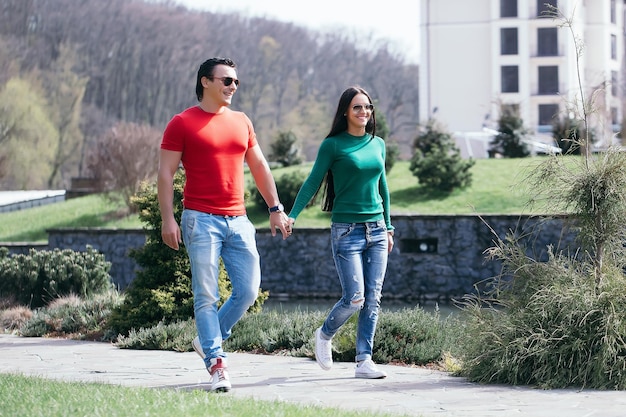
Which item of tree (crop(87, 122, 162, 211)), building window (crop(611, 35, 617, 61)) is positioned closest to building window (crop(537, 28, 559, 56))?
building window (crop(611, 35, 617, 61))

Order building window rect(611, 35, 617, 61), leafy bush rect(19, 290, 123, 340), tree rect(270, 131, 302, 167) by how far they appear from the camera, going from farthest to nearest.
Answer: building window rect(611, 35, 617, 61)
tree rect(270, 131, 302, 167)
leafy bush rect(19, 290, 123, 340)

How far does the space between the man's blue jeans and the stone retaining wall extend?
15.2 meters

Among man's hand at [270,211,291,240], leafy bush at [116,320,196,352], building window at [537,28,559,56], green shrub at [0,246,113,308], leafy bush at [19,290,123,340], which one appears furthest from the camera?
building window at [537,28,559,56]

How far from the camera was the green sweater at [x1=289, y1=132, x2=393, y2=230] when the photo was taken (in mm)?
8188

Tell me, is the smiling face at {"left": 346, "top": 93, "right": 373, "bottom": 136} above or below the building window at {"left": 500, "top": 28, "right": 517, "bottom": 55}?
below

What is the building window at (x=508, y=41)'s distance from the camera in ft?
212

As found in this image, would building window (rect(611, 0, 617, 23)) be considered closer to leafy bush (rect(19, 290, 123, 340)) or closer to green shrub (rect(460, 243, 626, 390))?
leafy bush (rect(19, 290, 123, 340))

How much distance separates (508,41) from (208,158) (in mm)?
59131

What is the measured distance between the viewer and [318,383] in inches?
315

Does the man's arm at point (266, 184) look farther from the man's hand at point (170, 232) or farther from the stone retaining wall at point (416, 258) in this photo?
the stone retaining wall at point (416, 258)

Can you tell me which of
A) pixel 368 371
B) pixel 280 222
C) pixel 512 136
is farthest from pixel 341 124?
pixel 512 136

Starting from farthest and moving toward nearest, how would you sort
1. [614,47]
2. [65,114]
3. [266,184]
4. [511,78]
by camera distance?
[614,47] → [65,114] → [511,78] → [266,184]

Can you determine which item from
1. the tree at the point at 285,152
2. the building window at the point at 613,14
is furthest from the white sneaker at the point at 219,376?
the building window at the point at 613,14

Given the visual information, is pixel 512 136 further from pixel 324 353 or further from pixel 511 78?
pixel 511 78
